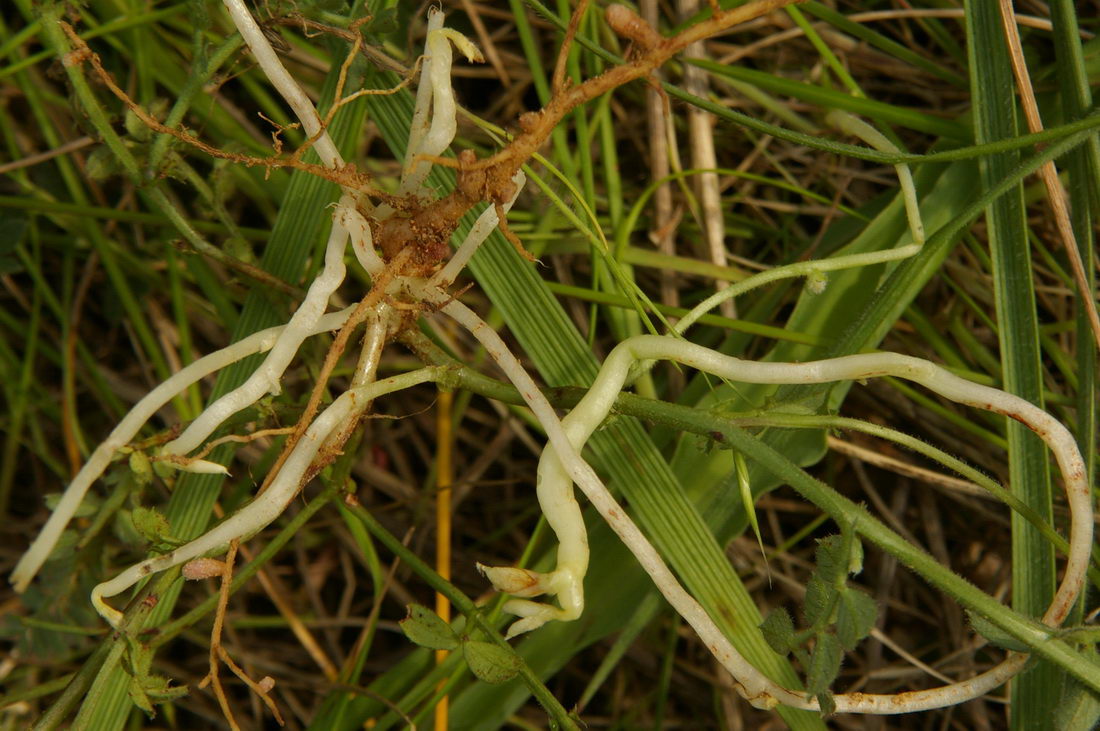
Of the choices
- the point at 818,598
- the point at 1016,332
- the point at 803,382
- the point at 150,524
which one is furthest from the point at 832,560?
the point at 150,524

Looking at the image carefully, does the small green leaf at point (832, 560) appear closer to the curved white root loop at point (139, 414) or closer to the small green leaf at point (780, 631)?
the small green leaf at point (780, 631)

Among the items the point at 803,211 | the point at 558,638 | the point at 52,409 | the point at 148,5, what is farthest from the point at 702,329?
the point at 52,409

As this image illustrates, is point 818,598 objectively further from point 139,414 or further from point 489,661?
point 139,414

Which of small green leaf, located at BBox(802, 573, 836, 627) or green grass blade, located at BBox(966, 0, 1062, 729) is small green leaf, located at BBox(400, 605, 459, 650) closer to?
small green leaf, located at BBox(802, 573, 836, 627)

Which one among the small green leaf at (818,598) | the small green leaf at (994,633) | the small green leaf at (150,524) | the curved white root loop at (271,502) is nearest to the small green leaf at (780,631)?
the small green leaf at (818,598)

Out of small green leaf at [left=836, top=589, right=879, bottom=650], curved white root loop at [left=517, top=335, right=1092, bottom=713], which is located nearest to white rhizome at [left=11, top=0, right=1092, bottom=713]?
curved white root loop at [left=517, top=335, right=1092, bottom=713]
